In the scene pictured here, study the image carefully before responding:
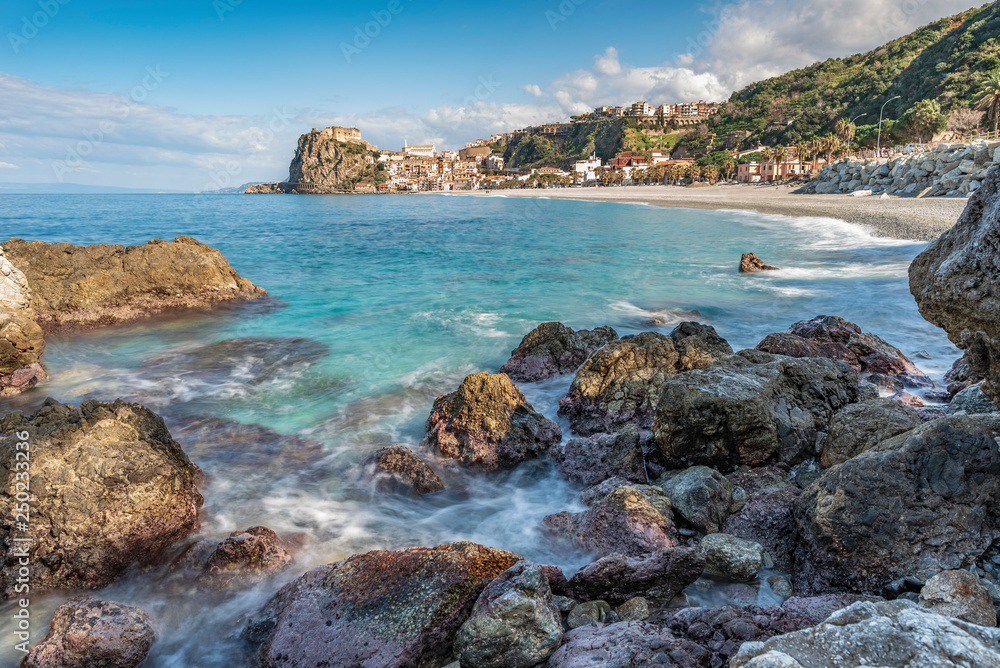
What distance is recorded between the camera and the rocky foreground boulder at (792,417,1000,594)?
3252mm

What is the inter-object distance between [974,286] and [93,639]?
560 cm

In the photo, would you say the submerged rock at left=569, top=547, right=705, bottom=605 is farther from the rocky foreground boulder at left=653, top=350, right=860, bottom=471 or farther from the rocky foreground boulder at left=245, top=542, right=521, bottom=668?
the rocky foreground boulder at left=653, top=350, right=860, bottom=471

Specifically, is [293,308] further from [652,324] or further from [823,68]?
[823,68]

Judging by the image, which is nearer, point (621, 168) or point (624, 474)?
point (624, 474)

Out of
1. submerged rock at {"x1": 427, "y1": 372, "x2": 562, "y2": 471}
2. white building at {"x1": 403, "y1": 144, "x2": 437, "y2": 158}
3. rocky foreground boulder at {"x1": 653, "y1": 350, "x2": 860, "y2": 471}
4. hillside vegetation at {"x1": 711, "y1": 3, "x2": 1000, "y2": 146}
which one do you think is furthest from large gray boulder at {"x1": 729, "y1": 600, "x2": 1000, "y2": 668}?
white building at {"x1": 403, "y1": 144, "x2": 437, "y2": 158}

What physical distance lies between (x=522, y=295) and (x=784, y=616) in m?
13.2

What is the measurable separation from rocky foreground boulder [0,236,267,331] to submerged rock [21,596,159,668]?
982 centimetres

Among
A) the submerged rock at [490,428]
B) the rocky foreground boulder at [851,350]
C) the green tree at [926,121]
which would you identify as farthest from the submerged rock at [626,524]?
the green tree at [926,121]

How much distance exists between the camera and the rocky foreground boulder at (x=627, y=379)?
6402 mm

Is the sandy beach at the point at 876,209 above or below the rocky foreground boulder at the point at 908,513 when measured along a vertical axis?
above

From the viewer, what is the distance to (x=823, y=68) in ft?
398

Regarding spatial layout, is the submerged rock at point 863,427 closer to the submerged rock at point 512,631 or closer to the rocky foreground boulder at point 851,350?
the rocky foreground boulder at point 851,350

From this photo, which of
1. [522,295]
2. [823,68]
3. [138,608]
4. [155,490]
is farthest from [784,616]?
[823,68]

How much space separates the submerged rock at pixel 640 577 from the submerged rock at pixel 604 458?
164 centimetres
